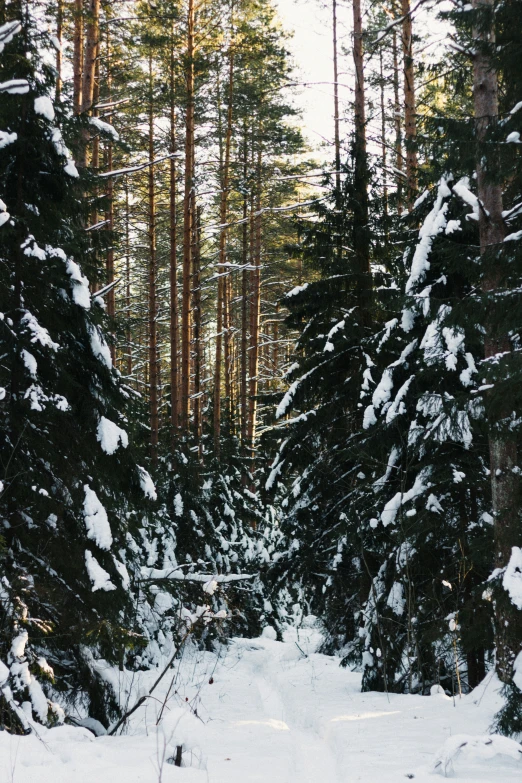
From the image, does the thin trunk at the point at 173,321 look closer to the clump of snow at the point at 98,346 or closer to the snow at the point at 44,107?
the clump of snow at the point at 98,346

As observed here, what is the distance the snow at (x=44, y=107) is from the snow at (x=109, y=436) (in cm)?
287

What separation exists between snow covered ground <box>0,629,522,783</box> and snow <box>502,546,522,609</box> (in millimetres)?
1159

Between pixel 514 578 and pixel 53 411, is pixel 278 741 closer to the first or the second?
pixel 514 578

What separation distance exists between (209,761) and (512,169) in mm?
5587

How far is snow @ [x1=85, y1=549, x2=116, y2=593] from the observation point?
19.1 feet

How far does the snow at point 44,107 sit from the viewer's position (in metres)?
5.97

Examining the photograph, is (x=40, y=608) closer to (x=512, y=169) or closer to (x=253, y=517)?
(x=512, y=169)

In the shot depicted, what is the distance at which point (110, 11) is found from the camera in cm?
1256

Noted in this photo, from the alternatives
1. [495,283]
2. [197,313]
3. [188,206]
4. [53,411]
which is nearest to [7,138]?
[53,411]

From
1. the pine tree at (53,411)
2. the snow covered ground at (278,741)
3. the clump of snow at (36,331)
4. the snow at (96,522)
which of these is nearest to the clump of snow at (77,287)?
the pine tree at (53,411)

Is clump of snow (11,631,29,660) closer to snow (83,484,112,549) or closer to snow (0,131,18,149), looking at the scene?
snow (83,484,112,549)

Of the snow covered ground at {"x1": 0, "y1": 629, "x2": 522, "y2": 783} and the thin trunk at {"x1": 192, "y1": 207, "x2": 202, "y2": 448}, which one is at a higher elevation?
the thin trunk at {"x1": 192, "y1": 207, "x2": 202, "y2": 448}

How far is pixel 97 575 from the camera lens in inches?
230

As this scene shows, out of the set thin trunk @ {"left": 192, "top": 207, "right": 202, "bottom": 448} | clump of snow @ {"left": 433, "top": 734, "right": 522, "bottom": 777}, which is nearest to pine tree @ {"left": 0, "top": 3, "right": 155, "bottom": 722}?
clump of snow @ {"left": 433, "top": 734, "right": 522, "bottom": 777}
